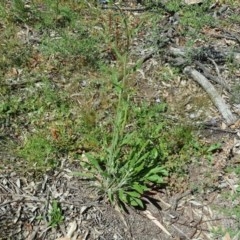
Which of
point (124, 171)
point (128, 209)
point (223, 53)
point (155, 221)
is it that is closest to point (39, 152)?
point (124, 171)

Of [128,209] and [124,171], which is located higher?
[124,171]

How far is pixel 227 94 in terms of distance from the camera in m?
4.79

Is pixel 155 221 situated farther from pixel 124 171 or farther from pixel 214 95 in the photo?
pixel 214 95

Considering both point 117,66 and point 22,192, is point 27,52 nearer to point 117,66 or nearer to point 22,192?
point 117,66

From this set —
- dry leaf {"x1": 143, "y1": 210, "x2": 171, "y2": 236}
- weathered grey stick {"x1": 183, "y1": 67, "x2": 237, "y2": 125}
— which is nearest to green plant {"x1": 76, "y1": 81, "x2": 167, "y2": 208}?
dry leaf {"x1": 143, "y1": 210, "x2": 171, "y2": 236}

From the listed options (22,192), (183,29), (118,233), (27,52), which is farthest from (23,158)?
(183,29)

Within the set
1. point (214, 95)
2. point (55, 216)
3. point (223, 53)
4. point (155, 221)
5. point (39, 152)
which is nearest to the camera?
point (55, 216)

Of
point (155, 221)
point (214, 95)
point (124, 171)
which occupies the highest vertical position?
point (124, 171)

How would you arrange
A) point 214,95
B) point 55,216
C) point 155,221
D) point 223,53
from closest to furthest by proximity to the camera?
point 55,216
point 155,221
point 214,95
point 223,53

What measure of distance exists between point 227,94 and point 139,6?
1.85 metres

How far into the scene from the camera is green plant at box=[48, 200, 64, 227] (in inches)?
141

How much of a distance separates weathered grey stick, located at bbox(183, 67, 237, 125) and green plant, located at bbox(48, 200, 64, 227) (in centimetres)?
180

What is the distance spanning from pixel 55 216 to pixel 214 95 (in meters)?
1.99

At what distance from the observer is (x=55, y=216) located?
3.58 m
